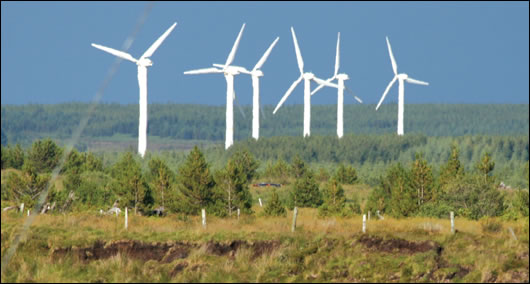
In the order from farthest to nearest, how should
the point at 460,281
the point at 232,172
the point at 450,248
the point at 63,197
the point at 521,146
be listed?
1. the point at 521,146
2. the point at 63,197
3. the point at 232,172
4. the point at 450,248
5. the point at 460,281

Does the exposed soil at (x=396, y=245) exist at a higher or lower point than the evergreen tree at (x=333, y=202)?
higher

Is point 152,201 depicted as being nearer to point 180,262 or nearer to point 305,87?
point 180,262

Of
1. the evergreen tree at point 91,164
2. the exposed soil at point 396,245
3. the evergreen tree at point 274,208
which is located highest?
the exposed soil at point 396,245

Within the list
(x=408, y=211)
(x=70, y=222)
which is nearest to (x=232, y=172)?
(x=408, y=211)

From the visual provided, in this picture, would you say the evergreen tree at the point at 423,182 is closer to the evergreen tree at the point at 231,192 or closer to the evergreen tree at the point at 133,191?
the evergreen tree at the point at 231,192

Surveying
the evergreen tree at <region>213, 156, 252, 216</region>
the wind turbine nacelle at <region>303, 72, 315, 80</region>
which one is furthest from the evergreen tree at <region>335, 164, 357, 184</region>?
A: the evergreen tree at <region>213, 156, 252, 216</region>

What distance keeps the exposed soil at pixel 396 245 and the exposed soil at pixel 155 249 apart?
3194 mm

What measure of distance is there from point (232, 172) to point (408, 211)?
9.66m

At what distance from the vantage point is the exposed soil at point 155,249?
41.2 meters

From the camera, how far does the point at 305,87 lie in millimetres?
149250

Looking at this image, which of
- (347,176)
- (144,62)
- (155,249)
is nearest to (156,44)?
(144,62)

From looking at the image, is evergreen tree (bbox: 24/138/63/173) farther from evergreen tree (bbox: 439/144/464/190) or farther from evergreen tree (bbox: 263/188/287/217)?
evergreen tree (bbox: 263/188/287/217)

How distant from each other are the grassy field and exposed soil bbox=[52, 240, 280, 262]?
35mm

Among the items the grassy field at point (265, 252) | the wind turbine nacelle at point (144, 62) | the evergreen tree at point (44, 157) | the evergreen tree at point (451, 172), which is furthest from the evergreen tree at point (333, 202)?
the wind turbine nacelle at point (144, 62)
